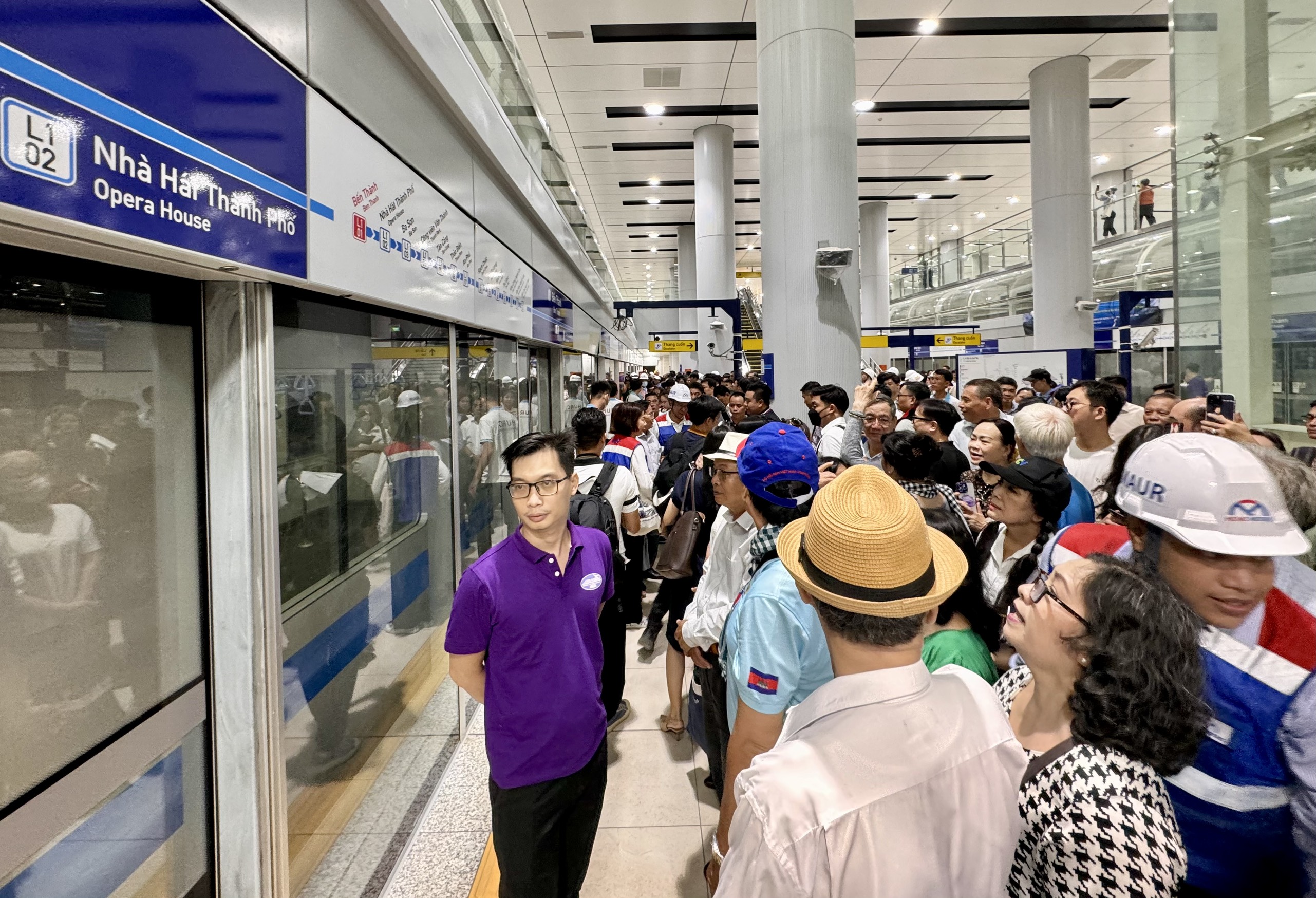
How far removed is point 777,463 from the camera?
202cm

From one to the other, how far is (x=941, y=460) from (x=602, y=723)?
218 centimetres

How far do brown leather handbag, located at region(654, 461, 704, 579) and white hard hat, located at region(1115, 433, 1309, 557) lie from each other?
77.9 inches

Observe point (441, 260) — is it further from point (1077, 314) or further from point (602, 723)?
point (1077, 314)

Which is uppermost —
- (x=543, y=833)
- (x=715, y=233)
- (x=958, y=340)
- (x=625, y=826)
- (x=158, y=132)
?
(x=715, y=233)

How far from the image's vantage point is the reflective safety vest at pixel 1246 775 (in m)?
1.22

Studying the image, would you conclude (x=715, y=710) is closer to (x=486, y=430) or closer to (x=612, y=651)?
(x=612, y=651)

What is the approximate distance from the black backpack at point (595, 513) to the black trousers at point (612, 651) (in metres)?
0.28

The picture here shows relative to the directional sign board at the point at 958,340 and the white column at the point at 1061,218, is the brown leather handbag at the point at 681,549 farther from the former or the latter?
the directional sign board at the point at 958,340

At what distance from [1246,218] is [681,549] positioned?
3.92 meters

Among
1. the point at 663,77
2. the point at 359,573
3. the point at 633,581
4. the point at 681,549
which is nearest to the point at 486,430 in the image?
the point at 633,581

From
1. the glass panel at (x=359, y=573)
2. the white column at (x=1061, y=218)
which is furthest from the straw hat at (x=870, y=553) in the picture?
the white column at (x=1061, y=218)

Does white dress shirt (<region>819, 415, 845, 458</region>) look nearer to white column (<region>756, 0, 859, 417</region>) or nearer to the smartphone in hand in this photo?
white column (<region>756, 0, 859, 417</region>)

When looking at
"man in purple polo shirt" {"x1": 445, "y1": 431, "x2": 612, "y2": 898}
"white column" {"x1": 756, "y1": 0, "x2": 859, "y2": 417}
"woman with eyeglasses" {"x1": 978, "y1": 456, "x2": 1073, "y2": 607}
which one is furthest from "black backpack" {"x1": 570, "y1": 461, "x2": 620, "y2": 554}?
"white column" {"x1": 756, "y1": 0, "x2": 859, "y2": 417}

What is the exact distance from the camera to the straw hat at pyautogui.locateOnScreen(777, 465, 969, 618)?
110 centimetres
